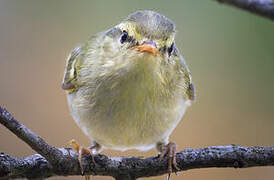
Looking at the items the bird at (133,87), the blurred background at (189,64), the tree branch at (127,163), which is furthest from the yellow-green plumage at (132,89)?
the blurred background at (189,64)

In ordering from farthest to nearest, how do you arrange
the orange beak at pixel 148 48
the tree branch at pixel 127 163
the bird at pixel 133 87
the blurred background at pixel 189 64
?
the blurred background at pixel 189 64 → the bird at pixel 133 87 → the orange beak at pixel 148 48 → the tree branch at pixel 127 163

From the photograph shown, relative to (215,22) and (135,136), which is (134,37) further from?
(215,22)

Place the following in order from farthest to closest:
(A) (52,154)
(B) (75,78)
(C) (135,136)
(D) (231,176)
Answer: (D) (231,176), (B) (75,78), (C) (135,136), (A) (52,154)

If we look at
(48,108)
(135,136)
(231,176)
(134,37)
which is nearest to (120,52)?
(134,37)

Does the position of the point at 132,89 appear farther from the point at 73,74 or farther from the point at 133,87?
the point at 73,74

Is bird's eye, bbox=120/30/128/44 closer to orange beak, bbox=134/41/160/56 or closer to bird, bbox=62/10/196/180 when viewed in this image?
bird, bbox=62/10/196/180

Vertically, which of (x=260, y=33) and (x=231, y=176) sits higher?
(x=260, y=33)

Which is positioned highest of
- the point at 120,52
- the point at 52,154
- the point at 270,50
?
the point at 270,50

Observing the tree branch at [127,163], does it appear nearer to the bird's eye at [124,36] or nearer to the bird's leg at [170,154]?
the bird's leg at [170,154]
